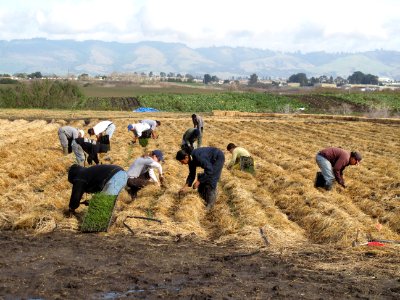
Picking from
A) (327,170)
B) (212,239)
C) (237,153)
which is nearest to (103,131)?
(237,153)

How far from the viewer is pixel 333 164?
12.8 metres

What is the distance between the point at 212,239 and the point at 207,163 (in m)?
2.11

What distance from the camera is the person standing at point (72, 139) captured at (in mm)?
15203

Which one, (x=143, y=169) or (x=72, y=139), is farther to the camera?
(x=72, y=139)

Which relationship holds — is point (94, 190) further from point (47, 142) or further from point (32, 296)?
point (47, 142)

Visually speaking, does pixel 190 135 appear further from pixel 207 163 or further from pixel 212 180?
pixel 207 163

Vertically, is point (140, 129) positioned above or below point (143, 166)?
below

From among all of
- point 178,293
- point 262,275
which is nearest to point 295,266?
point 262,275

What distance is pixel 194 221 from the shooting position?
10.1 meters

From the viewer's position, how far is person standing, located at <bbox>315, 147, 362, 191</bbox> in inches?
Answer: 492

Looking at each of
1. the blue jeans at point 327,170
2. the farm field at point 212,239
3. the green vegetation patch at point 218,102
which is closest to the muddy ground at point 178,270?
the farm field at point 212,239

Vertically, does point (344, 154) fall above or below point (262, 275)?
above

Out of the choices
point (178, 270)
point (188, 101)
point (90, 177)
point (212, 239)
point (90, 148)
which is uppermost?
point (90, 177)

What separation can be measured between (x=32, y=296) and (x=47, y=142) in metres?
17.0
